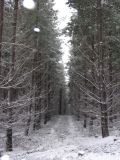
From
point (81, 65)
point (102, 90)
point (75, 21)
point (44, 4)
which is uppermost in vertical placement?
point (44, 4)

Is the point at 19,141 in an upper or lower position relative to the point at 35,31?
lower

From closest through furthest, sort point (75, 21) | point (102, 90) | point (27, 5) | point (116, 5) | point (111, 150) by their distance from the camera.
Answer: point (111, 150), point (102, 90), point (116, 5), point (75, 21), point (27, 5)

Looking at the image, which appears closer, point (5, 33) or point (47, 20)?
point (5, 33)

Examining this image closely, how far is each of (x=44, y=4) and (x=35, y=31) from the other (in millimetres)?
3575

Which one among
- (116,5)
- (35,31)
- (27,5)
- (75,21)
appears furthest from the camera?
(35,31)

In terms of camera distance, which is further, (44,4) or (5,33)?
(44,4)

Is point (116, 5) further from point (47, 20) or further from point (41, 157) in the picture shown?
point (41, 157)

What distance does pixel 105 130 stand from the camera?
14672 mm

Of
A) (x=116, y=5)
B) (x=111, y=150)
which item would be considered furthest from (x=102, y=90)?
(x=116, y=5)

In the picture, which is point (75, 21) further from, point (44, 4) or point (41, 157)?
point (41, 157)

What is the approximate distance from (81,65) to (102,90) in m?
10.7

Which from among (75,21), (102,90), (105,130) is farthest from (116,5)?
(105,130)

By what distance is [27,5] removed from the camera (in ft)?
64.8

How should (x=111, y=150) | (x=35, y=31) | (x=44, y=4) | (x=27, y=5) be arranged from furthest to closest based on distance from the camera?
(x=44, y=4) → (x=35, y=31) → (x=27, y=5) → (x=111, y=150)
